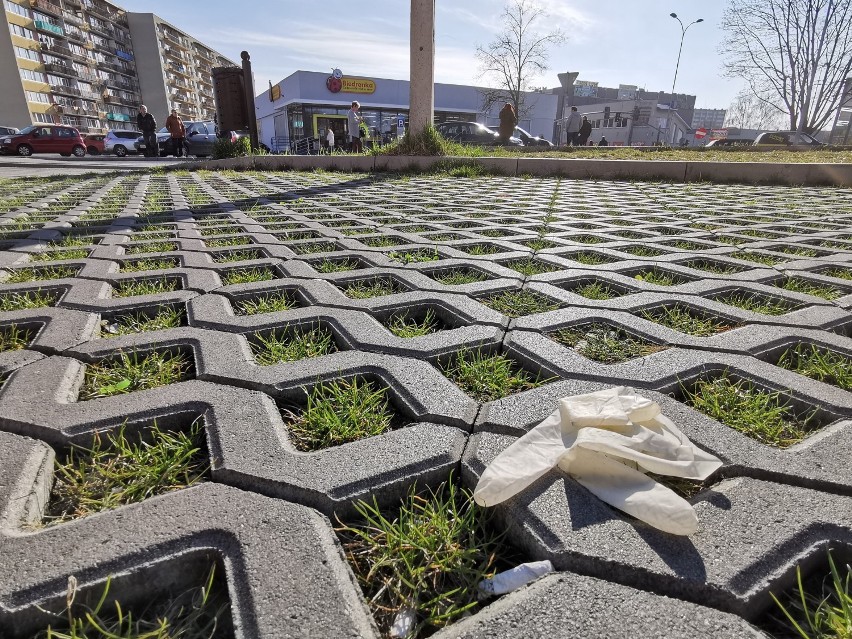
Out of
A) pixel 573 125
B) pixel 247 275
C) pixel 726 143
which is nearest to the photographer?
pixel 247 275

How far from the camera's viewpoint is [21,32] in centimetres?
4762

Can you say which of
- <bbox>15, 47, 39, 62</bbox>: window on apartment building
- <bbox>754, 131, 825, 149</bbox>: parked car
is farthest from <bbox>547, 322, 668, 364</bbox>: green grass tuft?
<bbox>15, 47, 39, 62</bbox>: window on apartment building

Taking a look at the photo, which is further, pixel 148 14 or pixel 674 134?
pixel 148 14

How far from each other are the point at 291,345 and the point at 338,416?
472mm

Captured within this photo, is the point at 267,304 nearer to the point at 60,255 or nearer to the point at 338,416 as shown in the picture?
the point at 338,416

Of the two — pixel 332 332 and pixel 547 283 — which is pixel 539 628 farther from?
pixel 547 283

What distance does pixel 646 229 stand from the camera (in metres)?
3.50

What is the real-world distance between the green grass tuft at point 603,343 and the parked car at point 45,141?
28126 millimetres

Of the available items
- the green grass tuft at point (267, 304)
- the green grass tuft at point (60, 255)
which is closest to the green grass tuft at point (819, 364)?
the green grass tuft at point (267, 304)

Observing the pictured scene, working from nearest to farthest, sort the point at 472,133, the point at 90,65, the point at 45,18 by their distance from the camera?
1. the point at 472,133
2. the point at 45,18
3. the point at 90,65

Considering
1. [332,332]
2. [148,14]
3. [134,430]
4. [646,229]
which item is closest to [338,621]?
[134,430]

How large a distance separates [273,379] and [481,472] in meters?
0.63

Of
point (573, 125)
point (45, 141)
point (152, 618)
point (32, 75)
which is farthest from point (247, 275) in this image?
point (32, 75)

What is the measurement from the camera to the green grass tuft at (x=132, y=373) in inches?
48.8
